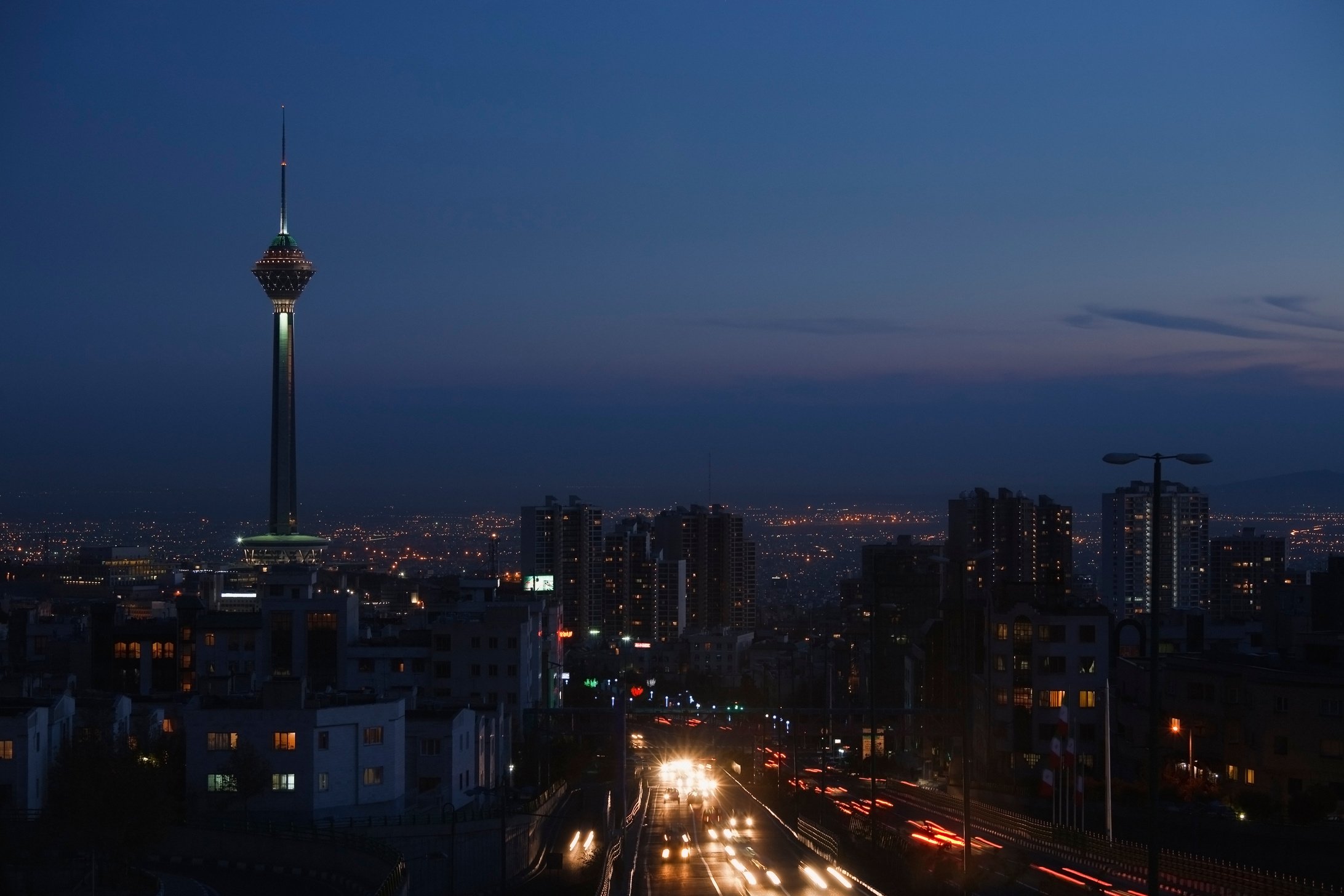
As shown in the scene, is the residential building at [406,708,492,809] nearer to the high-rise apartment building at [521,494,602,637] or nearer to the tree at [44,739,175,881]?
the tree at [44,739,175,881]

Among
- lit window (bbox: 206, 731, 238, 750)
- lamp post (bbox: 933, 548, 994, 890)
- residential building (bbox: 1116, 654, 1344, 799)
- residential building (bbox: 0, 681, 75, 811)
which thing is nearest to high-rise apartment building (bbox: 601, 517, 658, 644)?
residential building (bbox: 1116, 654, 1344, 799)

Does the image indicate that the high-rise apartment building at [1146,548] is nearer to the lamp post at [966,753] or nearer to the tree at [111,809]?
the lamp post at [966,753]

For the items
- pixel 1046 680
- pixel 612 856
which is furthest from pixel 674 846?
pixel 1046 680

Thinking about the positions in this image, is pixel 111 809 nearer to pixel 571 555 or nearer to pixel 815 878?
pixel 815 878

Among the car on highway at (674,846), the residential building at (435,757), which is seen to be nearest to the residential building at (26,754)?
the residential building at (435,757)

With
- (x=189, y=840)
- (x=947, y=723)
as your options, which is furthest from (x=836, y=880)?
(x=947, y=723)

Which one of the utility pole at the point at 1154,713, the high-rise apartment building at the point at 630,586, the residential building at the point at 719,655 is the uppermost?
the utility pole at the point at 1154,713

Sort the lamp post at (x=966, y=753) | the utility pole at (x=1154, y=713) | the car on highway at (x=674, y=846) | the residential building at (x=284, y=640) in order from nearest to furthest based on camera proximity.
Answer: the utility pole at (x=1154, y=713) → the lamp post at (x=966, y=753) → the car on highway at (x=674, y=846) → the residential building at (x=284, y=640)

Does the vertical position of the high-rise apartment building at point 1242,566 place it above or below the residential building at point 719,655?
above
